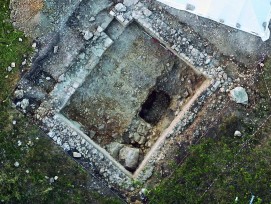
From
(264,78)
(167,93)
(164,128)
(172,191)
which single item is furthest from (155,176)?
(264,78)

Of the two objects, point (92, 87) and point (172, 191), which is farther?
point (92, 87)

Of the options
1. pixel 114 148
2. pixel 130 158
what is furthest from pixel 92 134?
pixel 130 158

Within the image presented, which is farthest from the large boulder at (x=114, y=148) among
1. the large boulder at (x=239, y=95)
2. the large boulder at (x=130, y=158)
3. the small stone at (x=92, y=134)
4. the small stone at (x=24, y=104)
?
the large boulder at (x=239, y=95)

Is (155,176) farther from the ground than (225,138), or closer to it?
closer to it

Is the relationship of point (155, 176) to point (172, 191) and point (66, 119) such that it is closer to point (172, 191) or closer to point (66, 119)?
point (172, 191)

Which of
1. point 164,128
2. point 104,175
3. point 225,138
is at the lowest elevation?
point 104,175

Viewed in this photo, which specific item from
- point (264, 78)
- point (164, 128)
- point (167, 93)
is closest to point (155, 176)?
point (164, 128)

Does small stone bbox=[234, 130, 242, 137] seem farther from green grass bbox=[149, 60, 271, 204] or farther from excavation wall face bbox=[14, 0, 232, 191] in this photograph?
excavation wall face bbox=[14, 0, 232, 191]
